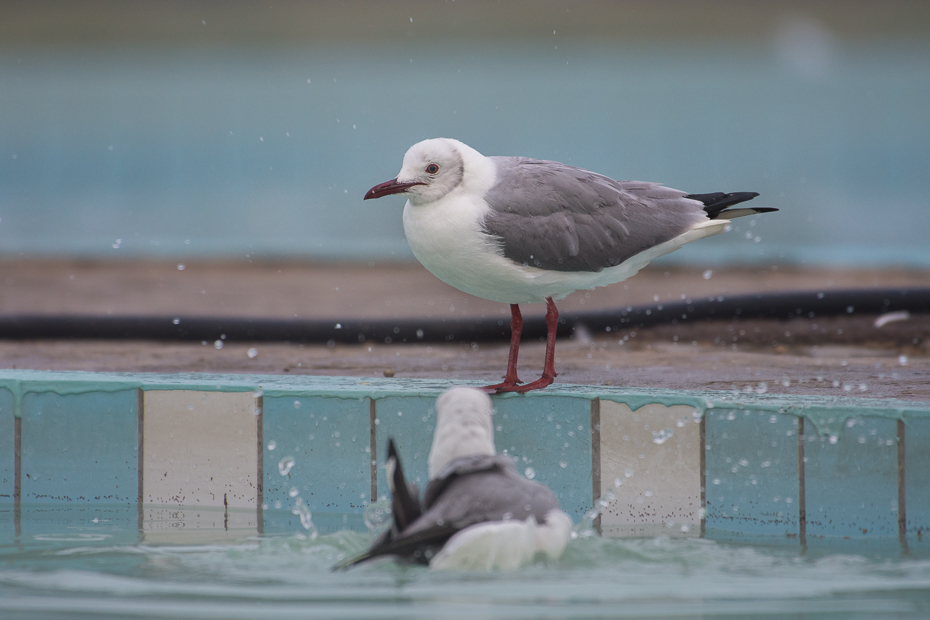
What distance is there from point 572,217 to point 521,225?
0.70ft

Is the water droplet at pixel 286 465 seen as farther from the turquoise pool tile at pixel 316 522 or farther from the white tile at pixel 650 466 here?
the white tile at pixel 650 466

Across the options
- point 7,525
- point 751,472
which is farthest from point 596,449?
point 7,525

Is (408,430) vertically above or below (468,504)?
above

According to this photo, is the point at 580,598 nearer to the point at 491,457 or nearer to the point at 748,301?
the point at 491,457

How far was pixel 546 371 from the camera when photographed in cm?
374

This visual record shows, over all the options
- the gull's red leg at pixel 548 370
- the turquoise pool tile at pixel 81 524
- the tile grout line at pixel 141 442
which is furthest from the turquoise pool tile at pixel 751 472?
the tile grout line at pixel 141 442

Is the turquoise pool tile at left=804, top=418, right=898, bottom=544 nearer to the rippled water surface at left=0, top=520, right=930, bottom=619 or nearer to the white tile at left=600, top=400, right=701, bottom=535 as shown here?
the rippled water surface at left=0, top=520, right=930, bottom=619

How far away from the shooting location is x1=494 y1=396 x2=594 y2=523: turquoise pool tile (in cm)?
349

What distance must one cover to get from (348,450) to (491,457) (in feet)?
2.82

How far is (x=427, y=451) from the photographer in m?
3.55

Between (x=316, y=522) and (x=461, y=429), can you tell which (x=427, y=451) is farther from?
(x=461, y=429)

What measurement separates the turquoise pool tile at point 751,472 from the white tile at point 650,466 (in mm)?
56

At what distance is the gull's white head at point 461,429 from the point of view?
9.56 ft

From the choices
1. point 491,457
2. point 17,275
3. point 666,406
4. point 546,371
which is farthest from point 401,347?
point 17,275
